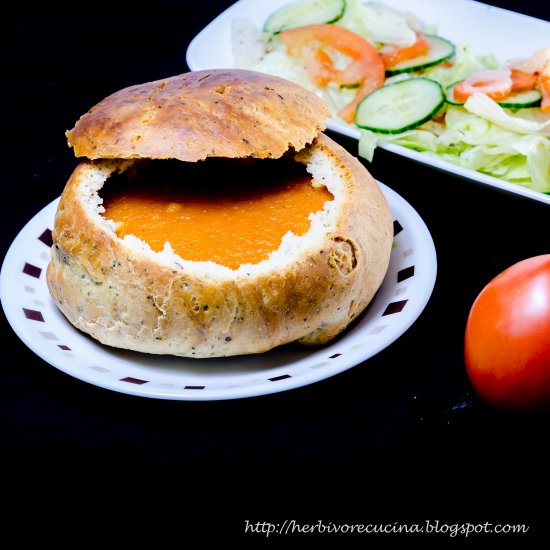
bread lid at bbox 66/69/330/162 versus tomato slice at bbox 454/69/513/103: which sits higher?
bread lid at bbox 66/69/330/162

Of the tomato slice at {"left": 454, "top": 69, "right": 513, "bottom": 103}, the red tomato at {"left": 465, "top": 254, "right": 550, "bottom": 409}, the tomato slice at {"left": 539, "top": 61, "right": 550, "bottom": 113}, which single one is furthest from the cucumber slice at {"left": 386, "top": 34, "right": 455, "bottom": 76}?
the red tomato at {"left": 465, "top": 254, "right": 550, "bottom": 409}

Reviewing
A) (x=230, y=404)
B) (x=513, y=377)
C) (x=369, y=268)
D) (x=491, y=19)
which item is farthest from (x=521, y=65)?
(x=230, y=404)

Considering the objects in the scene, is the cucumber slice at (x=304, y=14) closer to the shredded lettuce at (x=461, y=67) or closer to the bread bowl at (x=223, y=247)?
the shredded lettuce at (x=461, y=67)

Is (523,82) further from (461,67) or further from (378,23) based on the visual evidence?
(378,23)

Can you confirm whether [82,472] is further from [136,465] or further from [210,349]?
[210,349]

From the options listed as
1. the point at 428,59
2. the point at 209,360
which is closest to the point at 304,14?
the point at 428,59

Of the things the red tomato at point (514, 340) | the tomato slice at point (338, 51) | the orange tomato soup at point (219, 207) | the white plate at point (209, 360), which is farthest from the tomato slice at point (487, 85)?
the red tomato at point (514, 340)

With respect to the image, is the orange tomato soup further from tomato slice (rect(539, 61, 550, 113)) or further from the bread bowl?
tomato slice (rect(539, 61, 550, 113))

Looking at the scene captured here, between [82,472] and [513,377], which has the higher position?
[513,377]
